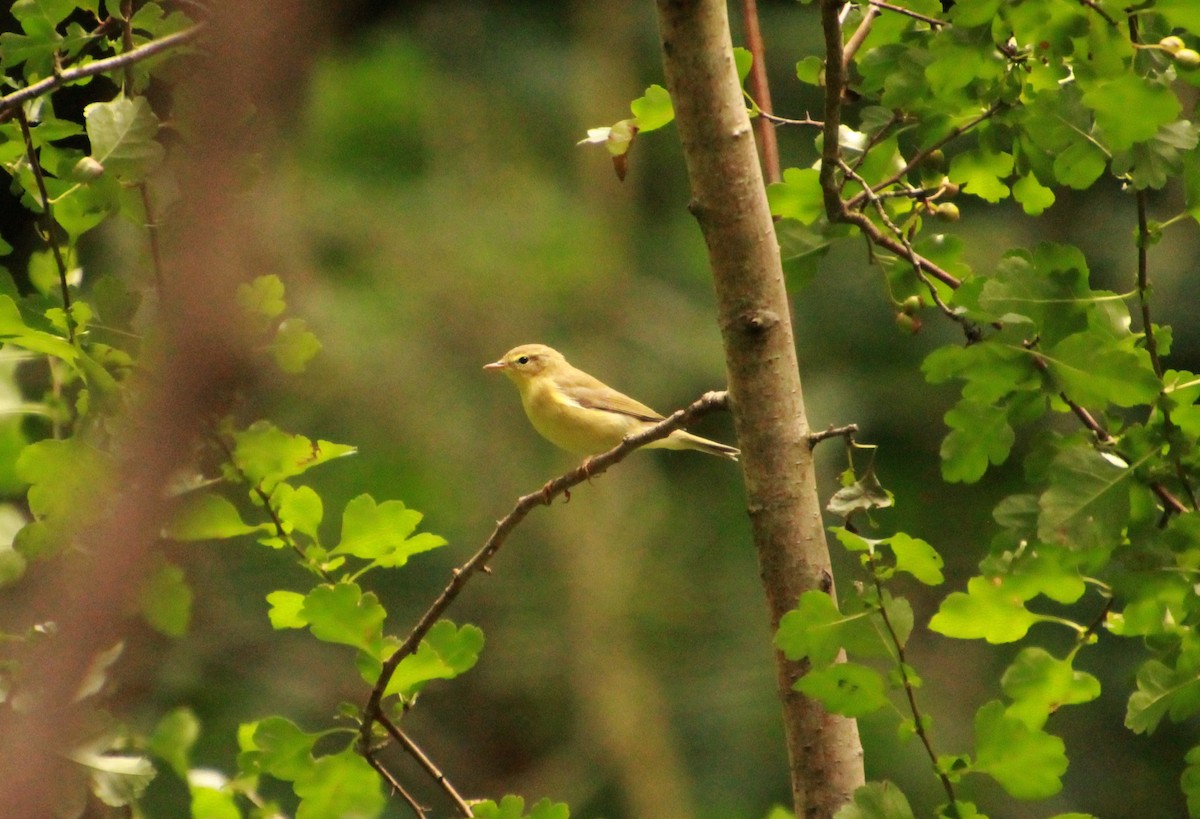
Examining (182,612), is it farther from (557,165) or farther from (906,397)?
(557,165)

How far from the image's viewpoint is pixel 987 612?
6.05ft

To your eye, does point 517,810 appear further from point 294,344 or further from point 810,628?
point 294,344

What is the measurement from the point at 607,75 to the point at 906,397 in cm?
303

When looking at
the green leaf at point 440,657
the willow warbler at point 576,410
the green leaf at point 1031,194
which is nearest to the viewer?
the green leaf at point 440,657

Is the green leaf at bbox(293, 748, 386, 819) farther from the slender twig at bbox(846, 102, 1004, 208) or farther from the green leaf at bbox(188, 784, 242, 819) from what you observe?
the slender twig at bbox(846, 102, 1004, 208)

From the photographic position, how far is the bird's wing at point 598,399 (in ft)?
17.9

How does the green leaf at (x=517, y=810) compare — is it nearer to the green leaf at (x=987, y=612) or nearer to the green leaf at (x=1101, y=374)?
the green leaf at (x=987, y=612)

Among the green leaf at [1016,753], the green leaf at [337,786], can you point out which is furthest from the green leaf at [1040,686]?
the green leaf at [337,786]

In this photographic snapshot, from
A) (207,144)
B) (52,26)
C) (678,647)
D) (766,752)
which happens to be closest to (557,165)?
(678,647)

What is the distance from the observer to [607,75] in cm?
983

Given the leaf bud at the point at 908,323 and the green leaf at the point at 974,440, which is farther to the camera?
the leaf bud at the point at 908,323

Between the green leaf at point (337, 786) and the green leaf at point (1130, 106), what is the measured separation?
136cm

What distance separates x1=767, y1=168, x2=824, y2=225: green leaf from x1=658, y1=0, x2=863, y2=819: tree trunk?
0.11 metres

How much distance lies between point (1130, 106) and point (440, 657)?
1.23 metres
